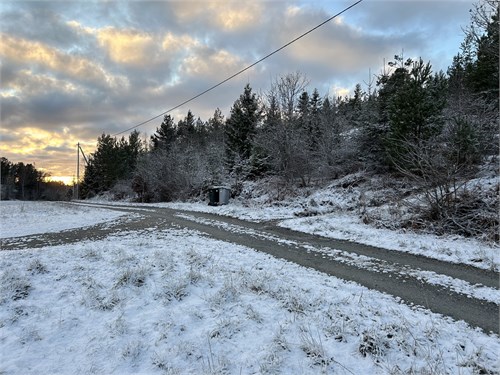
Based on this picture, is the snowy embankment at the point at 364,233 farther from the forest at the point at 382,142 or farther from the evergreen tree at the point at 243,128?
the evergreen tree at the point at 243,128

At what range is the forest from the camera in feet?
33.0

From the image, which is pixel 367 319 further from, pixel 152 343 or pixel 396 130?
pixel 396 130

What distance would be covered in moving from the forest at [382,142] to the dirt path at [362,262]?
11.4 ft

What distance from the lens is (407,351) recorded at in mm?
3361

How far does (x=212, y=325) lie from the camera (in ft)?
13.5

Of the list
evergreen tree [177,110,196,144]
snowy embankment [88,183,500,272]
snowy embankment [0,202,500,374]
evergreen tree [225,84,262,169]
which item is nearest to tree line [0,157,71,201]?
evergreen tree [177,110,196,144]

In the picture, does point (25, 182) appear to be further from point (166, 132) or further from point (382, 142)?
point (382, 142)

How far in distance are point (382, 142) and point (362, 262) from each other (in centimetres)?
1266

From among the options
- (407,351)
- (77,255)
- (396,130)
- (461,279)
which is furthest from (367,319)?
(396,130)

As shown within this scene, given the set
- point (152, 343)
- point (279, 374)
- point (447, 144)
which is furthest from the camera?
point (447, 144)

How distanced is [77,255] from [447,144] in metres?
13.8

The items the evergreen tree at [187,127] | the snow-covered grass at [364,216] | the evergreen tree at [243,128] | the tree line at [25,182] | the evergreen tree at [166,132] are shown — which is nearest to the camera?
the snow-covered grass at [364,216]

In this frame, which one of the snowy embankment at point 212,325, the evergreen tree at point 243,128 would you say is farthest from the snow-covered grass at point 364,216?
the evergreen tree at point 243,128

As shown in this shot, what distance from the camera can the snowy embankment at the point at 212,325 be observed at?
3320 millimetres
